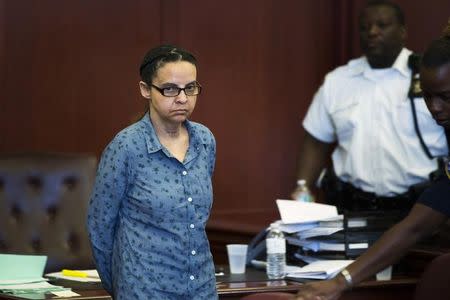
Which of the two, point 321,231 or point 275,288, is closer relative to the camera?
point 275,288

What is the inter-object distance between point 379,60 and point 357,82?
17 centimetres

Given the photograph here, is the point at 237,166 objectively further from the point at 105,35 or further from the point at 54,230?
the point at 54,230

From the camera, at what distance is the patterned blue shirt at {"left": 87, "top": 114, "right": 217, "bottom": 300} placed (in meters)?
2.79

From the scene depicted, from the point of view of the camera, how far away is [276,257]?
141 inches

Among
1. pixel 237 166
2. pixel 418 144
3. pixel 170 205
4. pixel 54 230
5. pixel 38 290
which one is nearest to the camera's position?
pixel 170 205

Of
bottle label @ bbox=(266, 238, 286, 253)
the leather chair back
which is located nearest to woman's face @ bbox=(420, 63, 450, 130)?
the leather chair back

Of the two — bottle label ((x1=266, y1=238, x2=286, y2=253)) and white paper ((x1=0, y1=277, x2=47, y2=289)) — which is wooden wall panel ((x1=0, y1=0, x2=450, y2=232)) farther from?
bottle label ((x1=266, y1=238, x2=286, y2=253))

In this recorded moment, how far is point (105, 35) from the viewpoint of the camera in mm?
5031

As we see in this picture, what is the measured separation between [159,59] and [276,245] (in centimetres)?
100

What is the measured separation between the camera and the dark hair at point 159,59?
2.85 meters

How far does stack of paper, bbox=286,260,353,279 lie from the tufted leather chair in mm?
757

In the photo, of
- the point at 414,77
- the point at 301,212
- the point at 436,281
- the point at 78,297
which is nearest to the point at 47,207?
the point at 78,297

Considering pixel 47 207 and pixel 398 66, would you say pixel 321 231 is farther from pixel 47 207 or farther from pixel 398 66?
pixel 398 66

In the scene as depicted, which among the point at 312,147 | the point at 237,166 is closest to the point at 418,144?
the point at 312,147
